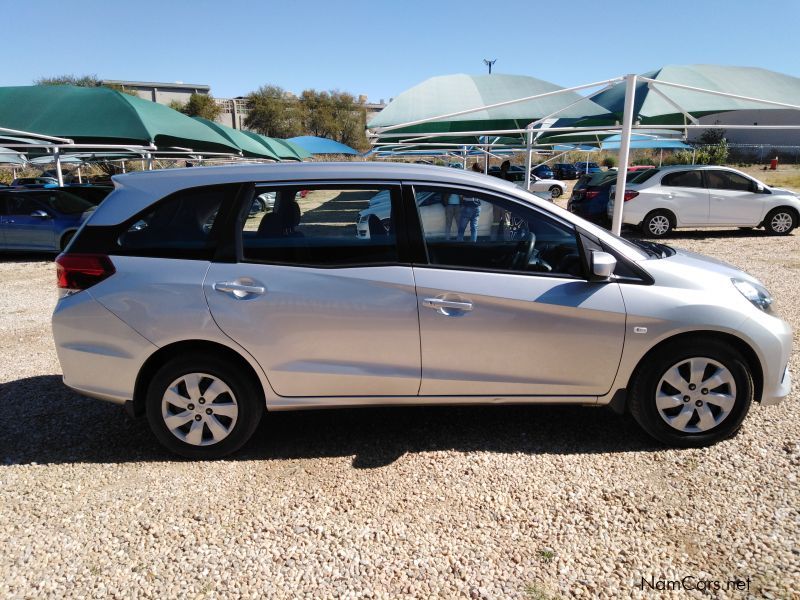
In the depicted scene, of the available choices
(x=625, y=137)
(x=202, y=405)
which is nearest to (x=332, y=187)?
(x=202, y=405)

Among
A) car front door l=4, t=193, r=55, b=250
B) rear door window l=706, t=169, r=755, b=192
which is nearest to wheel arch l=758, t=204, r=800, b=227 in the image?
rear door window l=706, t=169, r=755, b=192

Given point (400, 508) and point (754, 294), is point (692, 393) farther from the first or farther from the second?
point (400, 508)

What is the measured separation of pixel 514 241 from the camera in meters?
3.44

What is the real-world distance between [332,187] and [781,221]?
44.3ft

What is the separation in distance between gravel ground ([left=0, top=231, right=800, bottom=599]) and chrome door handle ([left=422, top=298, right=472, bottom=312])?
960mm

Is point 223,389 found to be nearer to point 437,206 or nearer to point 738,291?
point 437,206

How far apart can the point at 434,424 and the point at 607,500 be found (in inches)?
49.7

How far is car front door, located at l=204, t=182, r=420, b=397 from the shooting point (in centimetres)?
320

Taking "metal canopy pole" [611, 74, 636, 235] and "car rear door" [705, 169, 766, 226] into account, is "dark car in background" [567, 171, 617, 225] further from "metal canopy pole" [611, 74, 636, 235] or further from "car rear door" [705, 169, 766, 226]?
"metal canopy pole" [611, 74, 636, 235]

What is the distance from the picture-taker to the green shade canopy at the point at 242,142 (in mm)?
20156

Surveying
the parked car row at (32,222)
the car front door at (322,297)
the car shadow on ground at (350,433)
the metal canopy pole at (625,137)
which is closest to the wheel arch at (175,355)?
the car front door at (322,297)

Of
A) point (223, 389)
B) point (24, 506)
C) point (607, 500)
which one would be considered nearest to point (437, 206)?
point (223, 389)

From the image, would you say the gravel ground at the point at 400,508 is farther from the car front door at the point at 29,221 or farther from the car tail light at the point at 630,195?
the car tail light at the point at 630,195

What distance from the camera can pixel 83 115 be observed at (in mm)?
13766
